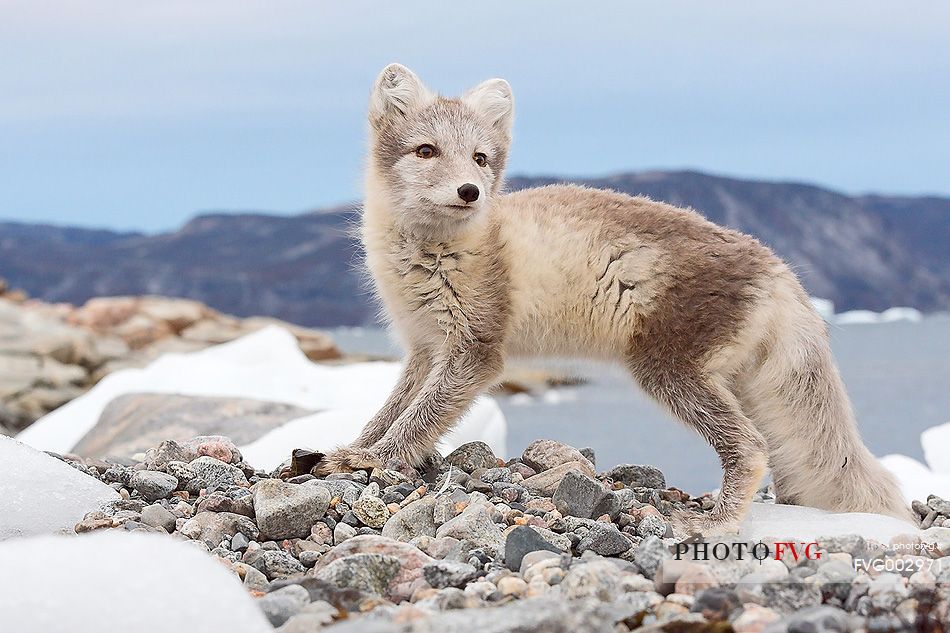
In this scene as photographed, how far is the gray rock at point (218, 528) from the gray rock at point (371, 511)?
47cm

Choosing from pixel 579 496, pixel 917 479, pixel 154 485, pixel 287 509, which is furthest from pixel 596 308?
pixel 917 479

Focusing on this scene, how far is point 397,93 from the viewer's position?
564cm

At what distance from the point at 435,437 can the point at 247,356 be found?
28.2 feet

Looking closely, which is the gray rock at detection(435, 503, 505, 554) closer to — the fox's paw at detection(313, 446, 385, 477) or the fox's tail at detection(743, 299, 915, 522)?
the fox's paw at detection(313, 446, 385, 477)

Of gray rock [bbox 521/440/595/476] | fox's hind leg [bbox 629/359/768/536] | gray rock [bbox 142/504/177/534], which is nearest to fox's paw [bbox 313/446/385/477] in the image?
gray rock [bbox 142/504/177/534]

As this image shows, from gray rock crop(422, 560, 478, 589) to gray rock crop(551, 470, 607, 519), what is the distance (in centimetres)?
120

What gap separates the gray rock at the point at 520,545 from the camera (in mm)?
3895

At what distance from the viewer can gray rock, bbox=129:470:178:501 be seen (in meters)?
5.10

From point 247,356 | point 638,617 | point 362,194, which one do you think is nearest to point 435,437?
point 362,194

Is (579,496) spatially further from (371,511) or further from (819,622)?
(819,622)

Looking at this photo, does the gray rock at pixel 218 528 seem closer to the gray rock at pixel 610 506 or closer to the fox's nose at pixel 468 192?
the gray rock at pixel 610 506

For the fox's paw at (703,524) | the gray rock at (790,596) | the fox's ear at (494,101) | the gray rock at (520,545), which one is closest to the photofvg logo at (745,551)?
the gray rock at (790,596)

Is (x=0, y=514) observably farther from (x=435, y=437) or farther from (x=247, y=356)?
(x=247, y=356)

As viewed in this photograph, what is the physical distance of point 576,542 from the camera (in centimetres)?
432
